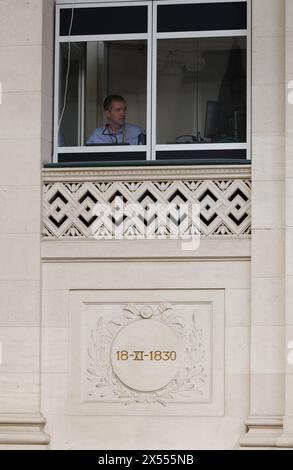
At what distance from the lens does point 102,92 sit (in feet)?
63.0

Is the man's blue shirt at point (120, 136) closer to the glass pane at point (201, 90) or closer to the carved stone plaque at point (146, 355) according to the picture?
the glass pane at point (201, 90)

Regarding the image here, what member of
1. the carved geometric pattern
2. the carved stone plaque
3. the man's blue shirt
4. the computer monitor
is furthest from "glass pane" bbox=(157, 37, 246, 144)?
the carved stone plaque

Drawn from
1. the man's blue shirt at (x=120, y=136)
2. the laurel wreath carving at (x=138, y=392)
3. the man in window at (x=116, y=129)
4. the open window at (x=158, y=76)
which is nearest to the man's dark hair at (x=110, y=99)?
the man in window at (x=116, y=129)

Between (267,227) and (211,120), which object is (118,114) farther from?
(267,227)

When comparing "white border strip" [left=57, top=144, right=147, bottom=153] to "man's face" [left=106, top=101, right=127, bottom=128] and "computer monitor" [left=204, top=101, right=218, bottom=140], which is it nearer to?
"man's face" [left=106, top=101, right=127, bottom=128]

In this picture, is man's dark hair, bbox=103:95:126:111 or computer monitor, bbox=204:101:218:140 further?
man's dark hair, bbox=103:95:126:111

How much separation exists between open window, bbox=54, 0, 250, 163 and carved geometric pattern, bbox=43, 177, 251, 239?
2.15ft

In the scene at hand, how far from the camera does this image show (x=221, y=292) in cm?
1773

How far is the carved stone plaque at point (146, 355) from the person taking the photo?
699 inches

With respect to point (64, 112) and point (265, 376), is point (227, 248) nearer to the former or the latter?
point (265, 376)

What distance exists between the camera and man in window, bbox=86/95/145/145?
61.6 ft

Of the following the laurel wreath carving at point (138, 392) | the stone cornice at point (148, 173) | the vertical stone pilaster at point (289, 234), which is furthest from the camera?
the stone cornice at point (148, 173)

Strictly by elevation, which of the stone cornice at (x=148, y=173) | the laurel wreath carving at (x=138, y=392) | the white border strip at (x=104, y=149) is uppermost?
the white border strip at (x=104, y=149)

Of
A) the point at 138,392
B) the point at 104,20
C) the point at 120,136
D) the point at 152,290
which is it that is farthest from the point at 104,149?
the point at 138,392
